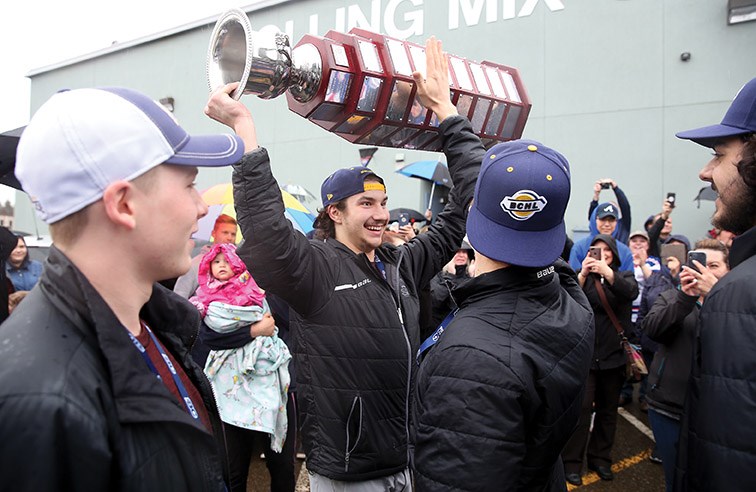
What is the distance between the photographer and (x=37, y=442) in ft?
2.91

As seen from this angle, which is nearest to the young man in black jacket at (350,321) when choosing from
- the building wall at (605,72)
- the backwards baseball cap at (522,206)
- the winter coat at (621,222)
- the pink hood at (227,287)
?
the backwards baseball cap at (522,206)

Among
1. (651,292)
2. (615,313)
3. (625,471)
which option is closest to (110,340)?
(615,313)

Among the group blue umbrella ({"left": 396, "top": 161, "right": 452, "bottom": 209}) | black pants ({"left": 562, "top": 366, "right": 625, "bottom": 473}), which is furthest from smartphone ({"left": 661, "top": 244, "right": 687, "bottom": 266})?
blue umbrella ({"left": 396, "top": 161, "right": 452, "bottom": 209})

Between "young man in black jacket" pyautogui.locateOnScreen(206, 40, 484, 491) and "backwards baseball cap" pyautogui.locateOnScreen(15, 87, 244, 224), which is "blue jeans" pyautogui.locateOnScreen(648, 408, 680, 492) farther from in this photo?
"backwards baseball cap" pyautogui.locateOnScreen(15, 87, 244, 224)

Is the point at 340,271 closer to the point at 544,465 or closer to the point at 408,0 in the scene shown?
the point at 544,465

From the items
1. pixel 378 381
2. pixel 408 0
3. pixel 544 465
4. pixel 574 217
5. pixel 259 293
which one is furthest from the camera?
pixel 408 0

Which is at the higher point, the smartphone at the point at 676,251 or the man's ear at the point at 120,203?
the man's ear at the point at 120,203

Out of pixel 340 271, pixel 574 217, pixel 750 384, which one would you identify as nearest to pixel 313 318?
pixel 340 271

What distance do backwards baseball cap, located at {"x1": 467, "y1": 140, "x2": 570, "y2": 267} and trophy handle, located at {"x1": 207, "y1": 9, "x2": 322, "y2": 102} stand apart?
0.94 meters

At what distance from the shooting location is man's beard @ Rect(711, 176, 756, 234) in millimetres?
1678

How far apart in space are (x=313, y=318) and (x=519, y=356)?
125 centimetres

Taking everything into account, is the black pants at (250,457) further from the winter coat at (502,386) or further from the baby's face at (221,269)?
the winter coat at (502,386)

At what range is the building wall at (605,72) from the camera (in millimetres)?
9305

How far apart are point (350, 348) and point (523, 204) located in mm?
1184
